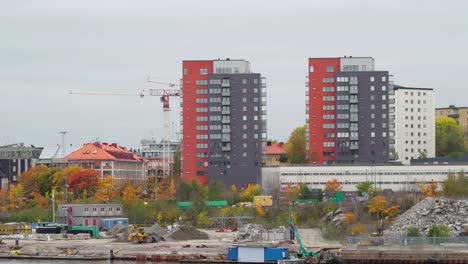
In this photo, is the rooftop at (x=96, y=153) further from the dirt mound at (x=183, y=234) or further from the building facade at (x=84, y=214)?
the dirt mound at (x=183, y=234)

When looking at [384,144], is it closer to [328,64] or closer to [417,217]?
[328,64]

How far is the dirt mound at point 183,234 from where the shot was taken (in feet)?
314

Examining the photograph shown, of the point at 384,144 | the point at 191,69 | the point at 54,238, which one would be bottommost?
the point at 54,238

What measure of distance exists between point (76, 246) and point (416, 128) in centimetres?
9044

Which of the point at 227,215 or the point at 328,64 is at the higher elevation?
the point at 328,64

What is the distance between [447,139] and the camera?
167 meters

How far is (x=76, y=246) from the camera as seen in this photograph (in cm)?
8881

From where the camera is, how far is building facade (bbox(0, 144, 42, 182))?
177350 mm

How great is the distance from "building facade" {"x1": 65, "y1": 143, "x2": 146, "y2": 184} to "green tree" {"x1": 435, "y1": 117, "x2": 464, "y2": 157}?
5253 centimetres

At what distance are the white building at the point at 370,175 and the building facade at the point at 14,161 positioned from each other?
59725 mm

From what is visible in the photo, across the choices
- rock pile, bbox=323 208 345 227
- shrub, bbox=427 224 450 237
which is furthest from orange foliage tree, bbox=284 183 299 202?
shrub, bbox=427 224 450 237

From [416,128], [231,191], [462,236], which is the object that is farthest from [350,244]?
[416,128]

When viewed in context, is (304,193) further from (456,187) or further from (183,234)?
(183,234)

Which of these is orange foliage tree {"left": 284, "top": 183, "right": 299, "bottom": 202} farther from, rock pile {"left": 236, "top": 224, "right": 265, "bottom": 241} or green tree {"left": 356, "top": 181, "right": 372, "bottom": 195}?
rock pile {"left": 236, "top": 224, "right": 265, "bottom": 241}
